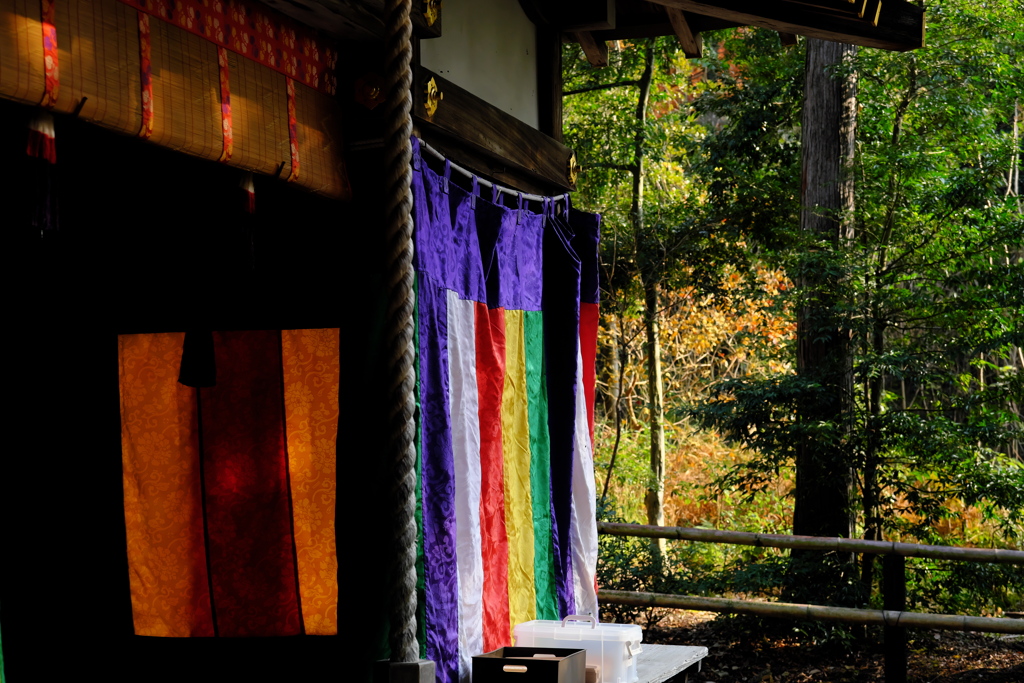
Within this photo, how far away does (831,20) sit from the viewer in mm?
3328

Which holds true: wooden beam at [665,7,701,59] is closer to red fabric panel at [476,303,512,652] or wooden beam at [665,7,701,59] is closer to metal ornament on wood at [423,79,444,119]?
metal ornament on wood at [423,79,444,119]

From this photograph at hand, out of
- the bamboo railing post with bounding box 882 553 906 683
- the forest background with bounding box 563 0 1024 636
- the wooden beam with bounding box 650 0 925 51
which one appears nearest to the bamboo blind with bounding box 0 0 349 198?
the wooden beam with bounding box 650 0 925 51

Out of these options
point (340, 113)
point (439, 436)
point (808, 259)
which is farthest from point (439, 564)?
point (808, 259)

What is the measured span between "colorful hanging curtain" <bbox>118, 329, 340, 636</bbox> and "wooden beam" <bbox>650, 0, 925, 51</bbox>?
1831 mm

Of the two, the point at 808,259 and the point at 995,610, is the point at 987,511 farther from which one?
the point at 808,259

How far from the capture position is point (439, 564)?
8.95 feet

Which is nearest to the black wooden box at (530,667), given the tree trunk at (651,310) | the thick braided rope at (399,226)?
the thick braided rope at (399,226)

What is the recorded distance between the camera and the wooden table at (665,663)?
135 inches

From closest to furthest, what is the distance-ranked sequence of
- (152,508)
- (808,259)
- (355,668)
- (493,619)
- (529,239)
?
1. (355,668)
2. (493,619)
3. (152,508)
4. (529,239)
5. (808,259)

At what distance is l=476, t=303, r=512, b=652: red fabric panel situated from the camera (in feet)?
10.6

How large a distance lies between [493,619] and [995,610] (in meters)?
5.60

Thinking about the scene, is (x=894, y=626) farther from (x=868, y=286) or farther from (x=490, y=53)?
(x=490, y=53)

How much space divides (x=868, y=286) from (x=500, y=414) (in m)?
4.45

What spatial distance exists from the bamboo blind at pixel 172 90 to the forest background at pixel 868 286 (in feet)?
16.1
